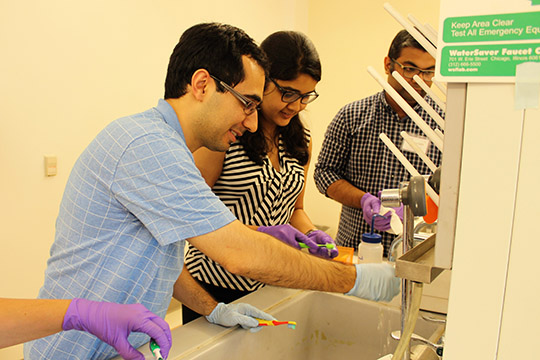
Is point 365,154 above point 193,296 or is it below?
above

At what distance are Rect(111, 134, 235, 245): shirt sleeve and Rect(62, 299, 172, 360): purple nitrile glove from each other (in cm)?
16

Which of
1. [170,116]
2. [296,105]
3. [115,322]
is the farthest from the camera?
[296,105]

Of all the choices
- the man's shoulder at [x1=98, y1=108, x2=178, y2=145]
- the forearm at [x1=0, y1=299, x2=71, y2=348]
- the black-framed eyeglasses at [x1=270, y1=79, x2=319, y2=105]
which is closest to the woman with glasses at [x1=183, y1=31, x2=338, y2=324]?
the black-framed eyeglasses at [x1=270, y1=79, x2=319, y2=105]

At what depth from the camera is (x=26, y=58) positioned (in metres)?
2.44

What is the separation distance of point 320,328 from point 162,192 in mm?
839

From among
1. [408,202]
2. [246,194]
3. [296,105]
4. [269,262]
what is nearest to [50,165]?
[246,194]

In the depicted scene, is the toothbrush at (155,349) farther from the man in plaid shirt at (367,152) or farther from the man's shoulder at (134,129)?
the man in plaid shirt at (367,152)

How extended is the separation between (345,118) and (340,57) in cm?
249

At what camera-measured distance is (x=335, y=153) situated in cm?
235

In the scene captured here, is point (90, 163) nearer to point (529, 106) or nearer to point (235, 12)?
point (529, 106)

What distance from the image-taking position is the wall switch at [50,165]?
261 centimetres

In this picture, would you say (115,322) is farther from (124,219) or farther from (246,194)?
(246,194)

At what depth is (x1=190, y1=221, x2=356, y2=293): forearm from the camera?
3.34ft

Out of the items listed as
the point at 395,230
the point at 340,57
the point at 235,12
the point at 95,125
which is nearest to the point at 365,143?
the point at 395,230
